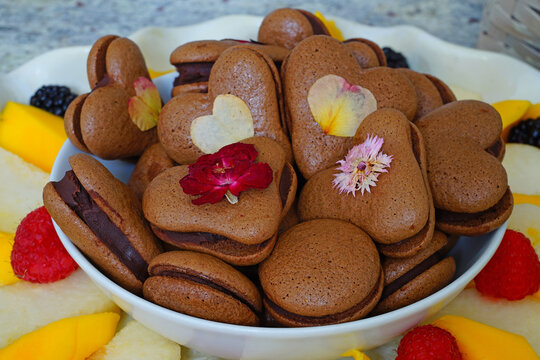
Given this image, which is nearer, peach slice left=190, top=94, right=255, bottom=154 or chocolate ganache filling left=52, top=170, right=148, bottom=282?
chocolate ganache filling left=52, top=170, right=148, bottom=282

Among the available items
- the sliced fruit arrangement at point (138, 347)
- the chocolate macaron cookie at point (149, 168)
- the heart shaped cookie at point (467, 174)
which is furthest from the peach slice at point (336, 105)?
the sliced fruit arrangement at point (138, 347)

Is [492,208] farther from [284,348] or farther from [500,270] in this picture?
[284,348]

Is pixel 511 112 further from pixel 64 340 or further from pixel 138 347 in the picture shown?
pixel 64 340

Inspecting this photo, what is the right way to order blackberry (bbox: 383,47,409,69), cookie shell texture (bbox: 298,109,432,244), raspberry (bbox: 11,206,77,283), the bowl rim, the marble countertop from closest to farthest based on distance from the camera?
1. the bowl rim
2. cookie shell texture (bbox: 298,109,432,244)
3. raspberry (bbox: 11,206,77,283)
4. blackberry (bbox: 383,47,409,69)
5. the marble countertop

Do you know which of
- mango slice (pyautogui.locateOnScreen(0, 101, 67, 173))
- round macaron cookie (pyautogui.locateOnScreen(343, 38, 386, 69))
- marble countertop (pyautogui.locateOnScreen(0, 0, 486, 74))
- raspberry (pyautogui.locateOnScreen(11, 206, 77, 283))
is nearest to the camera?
raspberry (pyautogui.locateOnScreen(11, 206, 77, 283))

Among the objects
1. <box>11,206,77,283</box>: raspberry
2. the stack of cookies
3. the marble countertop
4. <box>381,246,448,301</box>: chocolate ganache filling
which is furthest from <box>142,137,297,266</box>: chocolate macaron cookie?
the marble countertop

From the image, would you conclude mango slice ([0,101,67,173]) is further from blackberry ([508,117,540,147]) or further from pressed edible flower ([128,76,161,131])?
blackberry ([508,117,540,147])

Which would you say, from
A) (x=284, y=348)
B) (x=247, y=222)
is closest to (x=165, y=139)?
(x=247, y=222)

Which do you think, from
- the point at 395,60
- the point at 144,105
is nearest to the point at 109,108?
the point at 144,105
